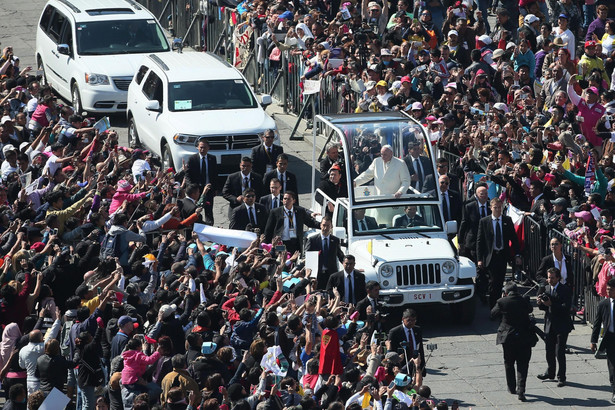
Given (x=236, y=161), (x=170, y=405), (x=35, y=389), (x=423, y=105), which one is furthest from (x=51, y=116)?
(x=170, y=405)

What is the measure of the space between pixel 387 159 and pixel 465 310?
247 cm

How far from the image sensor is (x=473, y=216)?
66.6 feet

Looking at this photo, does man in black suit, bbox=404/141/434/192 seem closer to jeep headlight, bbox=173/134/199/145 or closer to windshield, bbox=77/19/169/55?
jeep headlight, bbox=173/134/199/145

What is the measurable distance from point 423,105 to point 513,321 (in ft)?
23.8

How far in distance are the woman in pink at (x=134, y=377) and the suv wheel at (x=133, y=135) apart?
11.5 meters

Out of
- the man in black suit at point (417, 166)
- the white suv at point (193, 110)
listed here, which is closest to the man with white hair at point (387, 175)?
the man in black suit at point (417, 166)

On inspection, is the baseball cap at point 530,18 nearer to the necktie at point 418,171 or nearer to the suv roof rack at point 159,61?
the suv roof rack at point 159,61

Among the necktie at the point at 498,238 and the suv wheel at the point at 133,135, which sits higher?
the necktie at the point at 498,238

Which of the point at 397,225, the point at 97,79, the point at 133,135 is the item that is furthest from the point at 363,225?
the point at 97,79

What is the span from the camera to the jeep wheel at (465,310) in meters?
19.0

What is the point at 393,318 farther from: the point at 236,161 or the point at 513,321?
the point at 236,161

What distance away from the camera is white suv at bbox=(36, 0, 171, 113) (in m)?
27.2

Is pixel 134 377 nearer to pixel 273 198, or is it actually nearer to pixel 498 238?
pixel 273 198

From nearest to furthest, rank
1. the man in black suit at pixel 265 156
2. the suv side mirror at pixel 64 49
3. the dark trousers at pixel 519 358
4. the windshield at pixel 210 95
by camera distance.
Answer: the dark trousers at pixel 519 358 → the man in black suit at pixel 265 156 → the windshield at pixel 210 95 → the suv side mirror at pixel 64 49
